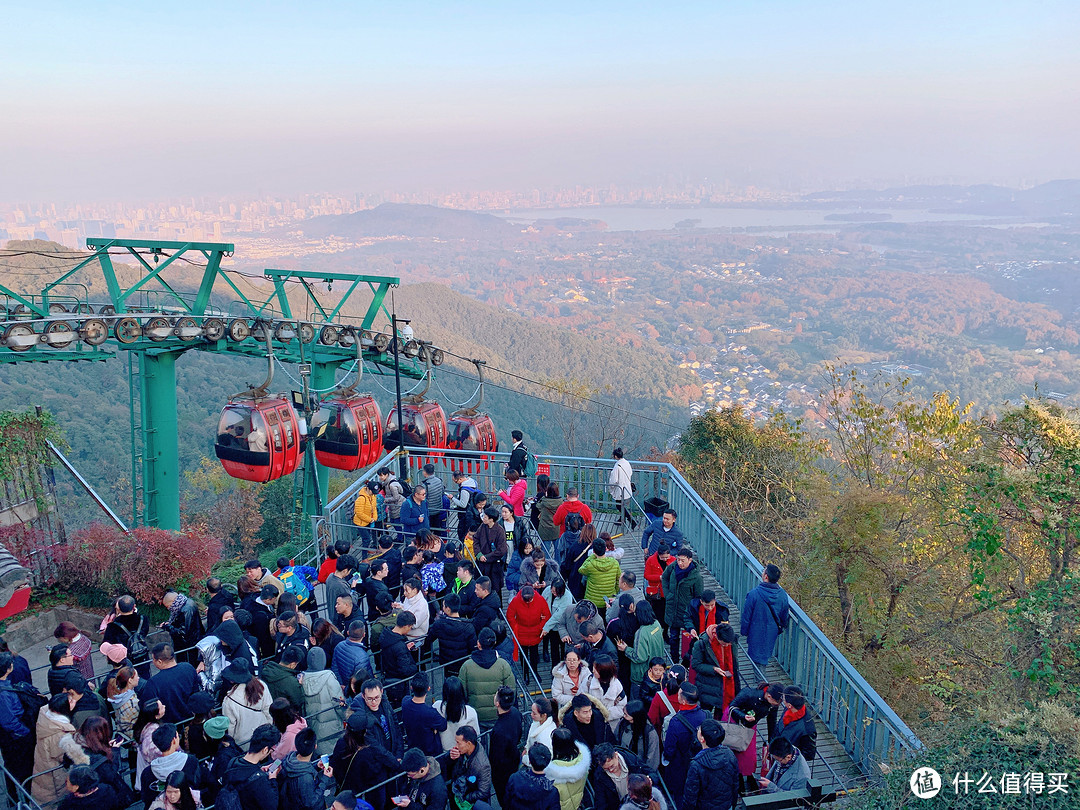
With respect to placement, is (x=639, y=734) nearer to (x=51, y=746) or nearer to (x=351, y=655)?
(x=351, y=655)

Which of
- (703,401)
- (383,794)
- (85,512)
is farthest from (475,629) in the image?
(703,401)

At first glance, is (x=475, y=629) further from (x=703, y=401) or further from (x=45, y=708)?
(x=703, y=401)

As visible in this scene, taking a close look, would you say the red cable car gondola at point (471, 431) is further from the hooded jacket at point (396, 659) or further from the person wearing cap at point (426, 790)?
the person wearing cap at point (426, 790)

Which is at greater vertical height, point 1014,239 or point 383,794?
point 1014,239

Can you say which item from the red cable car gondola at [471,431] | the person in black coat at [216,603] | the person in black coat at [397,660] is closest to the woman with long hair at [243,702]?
the person in black coat at [397,660]

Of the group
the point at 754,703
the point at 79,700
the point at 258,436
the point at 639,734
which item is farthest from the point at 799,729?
the point at 258,436

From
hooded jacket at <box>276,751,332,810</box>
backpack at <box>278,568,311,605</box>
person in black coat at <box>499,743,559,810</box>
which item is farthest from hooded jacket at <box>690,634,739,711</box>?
backpack at <box>278,568,311,605</box>
